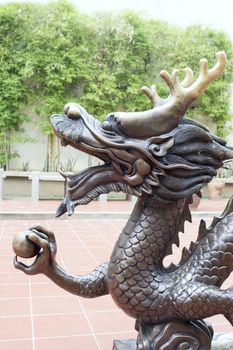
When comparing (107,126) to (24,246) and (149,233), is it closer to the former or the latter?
(149,233)

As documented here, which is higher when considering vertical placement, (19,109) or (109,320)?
(109,320)

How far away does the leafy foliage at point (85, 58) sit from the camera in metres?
8.39

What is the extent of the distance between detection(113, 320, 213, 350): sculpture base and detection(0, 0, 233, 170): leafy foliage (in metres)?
7.58

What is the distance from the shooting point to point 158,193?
1.08m

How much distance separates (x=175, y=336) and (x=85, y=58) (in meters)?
8.11

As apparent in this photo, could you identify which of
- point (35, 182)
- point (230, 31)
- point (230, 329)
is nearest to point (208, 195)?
point (35, 182)

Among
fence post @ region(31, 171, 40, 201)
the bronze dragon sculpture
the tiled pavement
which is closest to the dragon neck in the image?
the bronze dragon sculpture

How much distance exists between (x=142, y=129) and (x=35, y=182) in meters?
5.79

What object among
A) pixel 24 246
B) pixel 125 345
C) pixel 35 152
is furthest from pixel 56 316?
pixel 35 152

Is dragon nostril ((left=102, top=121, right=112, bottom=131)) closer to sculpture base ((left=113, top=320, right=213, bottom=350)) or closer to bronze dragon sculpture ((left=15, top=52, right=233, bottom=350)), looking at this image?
bronze dragon sculpture ((left=15, top=52, right=233, bottom=350))

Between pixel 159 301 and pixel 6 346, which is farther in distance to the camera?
pixel 6 346

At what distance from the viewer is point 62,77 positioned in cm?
841

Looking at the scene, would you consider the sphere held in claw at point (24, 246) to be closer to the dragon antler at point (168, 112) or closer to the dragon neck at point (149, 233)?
the dragon neck at point (149, 233)

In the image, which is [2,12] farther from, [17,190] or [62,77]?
[17,190]
